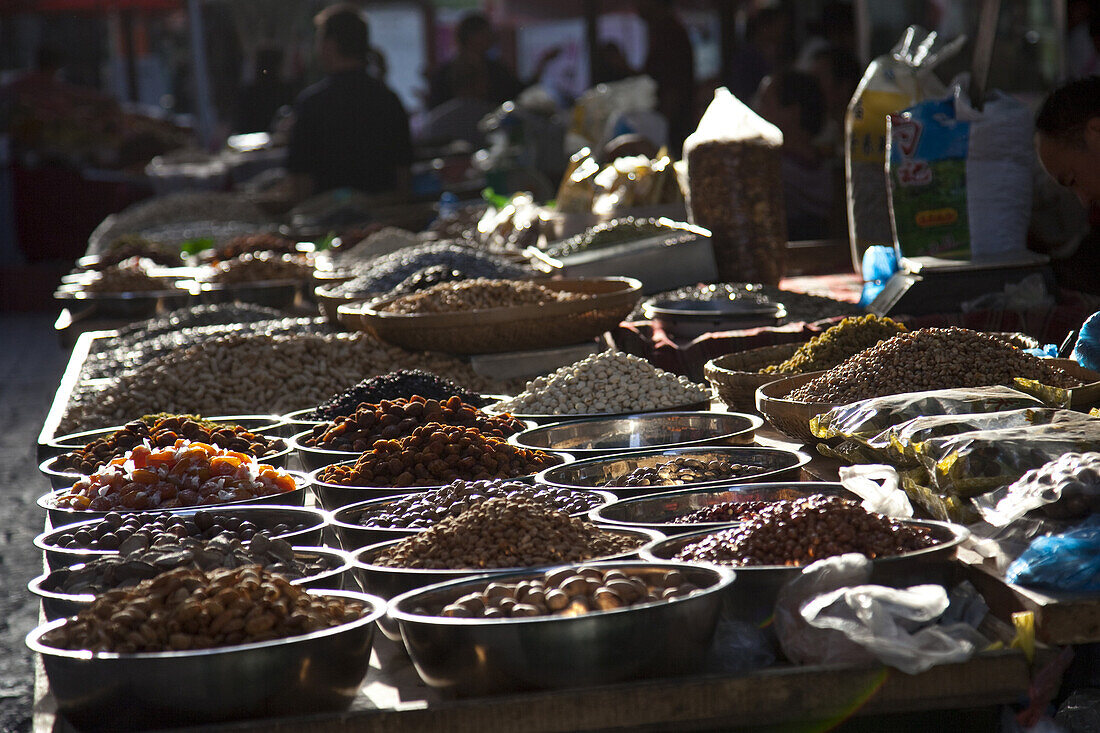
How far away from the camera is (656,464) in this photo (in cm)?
184

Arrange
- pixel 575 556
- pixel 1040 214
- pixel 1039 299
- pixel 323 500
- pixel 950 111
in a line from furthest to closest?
1. pixel 1040 214
2. pixel 950 111
3. pixel 1039 299
4. pixel 323 500
5. pixel 575 556

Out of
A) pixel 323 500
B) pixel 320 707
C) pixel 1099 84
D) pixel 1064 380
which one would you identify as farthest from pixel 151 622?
pixel 1099 84

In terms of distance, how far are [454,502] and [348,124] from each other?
191 inches

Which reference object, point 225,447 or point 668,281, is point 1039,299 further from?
point 225,447

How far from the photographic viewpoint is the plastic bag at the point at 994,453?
1.51 metres

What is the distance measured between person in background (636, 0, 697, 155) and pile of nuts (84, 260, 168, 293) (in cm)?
351

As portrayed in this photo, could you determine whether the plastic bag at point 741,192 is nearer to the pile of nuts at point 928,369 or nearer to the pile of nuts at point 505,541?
the pile of nuts at point 928,369

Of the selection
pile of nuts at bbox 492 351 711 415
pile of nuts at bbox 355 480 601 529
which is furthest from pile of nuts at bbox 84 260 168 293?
pile of nuts at bbox 355 480 601 529

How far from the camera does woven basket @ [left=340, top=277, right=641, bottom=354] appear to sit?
2.75m

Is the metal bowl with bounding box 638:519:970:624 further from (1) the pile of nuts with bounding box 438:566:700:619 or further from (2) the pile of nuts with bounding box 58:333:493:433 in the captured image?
(2) the pile of nuts with bounding box 58:333:493:433

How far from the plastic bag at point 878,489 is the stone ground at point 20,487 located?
2.19m

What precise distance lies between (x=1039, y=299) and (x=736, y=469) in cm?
132

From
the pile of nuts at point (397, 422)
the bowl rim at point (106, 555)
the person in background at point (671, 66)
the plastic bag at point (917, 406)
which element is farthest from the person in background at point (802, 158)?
the bowl rim at point (106, 555)

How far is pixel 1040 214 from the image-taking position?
10.9 ft
